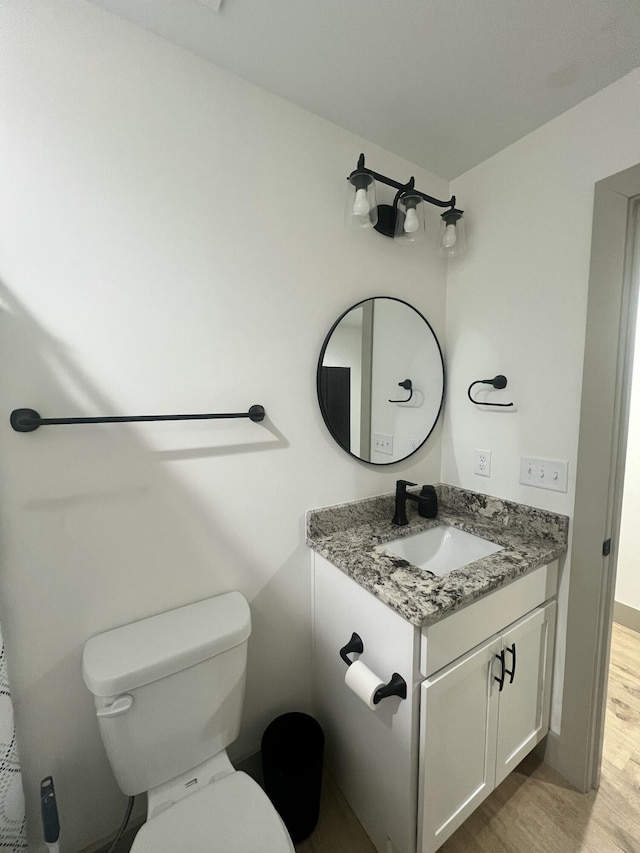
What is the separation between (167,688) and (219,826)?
0.32 m

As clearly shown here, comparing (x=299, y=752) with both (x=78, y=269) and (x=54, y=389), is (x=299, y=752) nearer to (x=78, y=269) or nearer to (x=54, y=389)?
(x=54, y=389)

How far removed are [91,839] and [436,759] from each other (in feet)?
3.44

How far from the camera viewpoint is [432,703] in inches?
36.6

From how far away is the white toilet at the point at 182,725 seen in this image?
0.82m

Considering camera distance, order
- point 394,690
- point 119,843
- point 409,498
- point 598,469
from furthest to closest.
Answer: point 409,498 < point 598,469 < point 119,843 < point 394,690

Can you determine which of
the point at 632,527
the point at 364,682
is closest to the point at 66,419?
the point at 364,682

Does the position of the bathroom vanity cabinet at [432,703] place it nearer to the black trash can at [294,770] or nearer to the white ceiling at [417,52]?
the black trash can at [294,770]

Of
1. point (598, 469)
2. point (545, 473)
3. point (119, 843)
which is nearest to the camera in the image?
point (119, 843)

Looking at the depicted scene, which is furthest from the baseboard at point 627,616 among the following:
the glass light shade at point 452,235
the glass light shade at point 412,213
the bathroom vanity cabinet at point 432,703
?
the glass light shade at point 412,213

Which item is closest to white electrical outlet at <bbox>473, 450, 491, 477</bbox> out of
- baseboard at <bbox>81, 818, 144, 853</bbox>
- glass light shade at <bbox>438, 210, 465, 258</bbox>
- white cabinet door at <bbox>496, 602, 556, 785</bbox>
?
white cabinet door at <bbox>496, 602, 556, 785</bbox>

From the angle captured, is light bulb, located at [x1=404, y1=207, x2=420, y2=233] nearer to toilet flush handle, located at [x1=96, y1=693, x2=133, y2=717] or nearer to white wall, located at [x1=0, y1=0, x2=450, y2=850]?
white wall, located at [x1=0, y1=0, x2=450, y2=850]

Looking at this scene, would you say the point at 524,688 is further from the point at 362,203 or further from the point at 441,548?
the point at 362,203

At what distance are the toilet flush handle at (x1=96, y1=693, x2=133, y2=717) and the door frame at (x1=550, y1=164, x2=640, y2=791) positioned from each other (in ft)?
4.69

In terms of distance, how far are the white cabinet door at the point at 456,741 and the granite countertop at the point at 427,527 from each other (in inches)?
8.3
